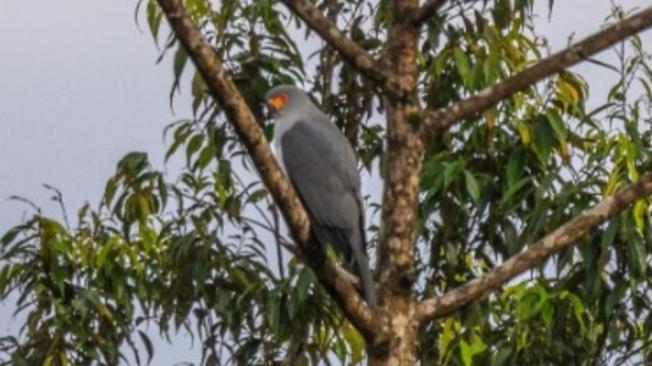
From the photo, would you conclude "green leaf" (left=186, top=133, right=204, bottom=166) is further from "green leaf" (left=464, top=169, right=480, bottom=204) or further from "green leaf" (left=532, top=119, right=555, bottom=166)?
"green leaf" (left=532, top=119, right=555, bottom=166)

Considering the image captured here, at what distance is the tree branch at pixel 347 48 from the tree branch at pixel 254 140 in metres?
0.52

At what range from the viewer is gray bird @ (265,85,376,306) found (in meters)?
5.97

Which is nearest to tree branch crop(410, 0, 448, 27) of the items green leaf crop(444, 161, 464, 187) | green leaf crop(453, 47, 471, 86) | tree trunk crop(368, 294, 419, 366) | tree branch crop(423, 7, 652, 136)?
tree branch crop(423, 7, 652, 136)

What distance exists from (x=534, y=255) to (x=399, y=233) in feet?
1.21

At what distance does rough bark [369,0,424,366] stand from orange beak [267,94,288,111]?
172 centimetres

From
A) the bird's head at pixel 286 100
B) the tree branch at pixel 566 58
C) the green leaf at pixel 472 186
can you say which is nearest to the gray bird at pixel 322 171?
the bird's head at pixel 286 100

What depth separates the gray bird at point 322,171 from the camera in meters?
5.97

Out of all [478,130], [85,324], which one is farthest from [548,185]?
[85,324]

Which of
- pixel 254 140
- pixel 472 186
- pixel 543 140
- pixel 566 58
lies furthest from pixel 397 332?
pixel 543 140

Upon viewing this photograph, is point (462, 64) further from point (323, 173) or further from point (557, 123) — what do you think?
point (323, 173)

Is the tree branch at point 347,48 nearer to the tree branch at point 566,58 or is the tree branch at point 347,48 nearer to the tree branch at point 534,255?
the tree branch at point 566,58

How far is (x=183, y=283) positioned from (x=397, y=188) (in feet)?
7.09

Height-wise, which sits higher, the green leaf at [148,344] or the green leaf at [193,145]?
the green leaf at [193,145]

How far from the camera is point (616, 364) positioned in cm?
699
